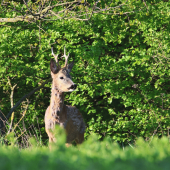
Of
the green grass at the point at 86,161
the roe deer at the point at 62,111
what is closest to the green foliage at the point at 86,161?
the green grass at the point at 86,161

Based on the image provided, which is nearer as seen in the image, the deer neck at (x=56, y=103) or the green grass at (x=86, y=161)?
the green grass at (x=86, y=161)

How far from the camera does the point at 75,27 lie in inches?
336

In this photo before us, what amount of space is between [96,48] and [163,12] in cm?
229

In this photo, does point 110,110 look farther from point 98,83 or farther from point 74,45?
point 74,45

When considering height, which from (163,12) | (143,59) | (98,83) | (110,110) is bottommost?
(110,110)

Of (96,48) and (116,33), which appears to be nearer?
(96,48)

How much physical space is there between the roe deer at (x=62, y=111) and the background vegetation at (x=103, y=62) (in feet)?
9.90

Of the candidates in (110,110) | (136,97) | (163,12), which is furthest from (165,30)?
(110,110)

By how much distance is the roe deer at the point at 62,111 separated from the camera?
454 centimetres

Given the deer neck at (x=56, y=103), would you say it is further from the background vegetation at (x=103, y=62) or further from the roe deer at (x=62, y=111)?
the background vegetation at (x=103, y=62)

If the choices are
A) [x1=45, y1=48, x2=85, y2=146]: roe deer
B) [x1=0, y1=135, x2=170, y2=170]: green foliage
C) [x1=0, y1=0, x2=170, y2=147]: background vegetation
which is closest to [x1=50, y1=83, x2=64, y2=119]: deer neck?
[x1=45, y1=48, x2=85, y2=146]: roe deer

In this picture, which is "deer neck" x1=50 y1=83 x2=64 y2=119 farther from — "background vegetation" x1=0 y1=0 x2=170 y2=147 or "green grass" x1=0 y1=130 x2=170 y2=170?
"background vegetation" x1=0 y1=0 x2=170 y2=147

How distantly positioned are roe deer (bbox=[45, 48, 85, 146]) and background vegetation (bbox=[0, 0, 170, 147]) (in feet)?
9.90

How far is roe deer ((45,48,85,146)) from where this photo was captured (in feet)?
14.9
